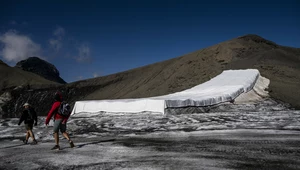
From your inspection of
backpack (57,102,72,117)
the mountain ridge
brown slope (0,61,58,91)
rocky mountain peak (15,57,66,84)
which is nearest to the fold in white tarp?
the mountain ridge

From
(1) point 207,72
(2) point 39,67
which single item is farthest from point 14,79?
(1) point 207,72

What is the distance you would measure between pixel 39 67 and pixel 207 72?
92808mm

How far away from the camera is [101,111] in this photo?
19219 millimetres

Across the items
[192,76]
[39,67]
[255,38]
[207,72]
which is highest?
[39,67]

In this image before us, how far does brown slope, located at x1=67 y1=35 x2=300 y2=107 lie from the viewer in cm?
3111

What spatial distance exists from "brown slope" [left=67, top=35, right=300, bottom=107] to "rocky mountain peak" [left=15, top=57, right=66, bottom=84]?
61079 mm

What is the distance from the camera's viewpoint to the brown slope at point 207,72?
31109 millimetres

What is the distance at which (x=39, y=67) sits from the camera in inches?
4419

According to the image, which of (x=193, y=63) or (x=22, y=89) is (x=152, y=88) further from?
(x=22, y=89)

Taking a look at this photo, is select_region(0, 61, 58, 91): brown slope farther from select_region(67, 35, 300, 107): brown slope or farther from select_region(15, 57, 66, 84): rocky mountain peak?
select_region(15, 57, 66, 84): rocky mountain peak

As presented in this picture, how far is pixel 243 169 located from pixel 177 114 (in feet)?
40.1

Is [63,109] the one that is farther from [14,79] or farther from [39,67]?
[39,67]

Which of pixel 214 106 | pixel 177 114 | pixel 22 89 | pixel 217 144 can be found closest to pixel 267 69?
pixel 214 106

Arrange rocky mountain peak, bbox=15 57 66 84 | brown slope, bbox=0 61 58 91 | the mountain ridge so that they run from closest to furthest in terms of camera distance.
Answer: the mountain ridge → brown slope, bbox=0 61 58 91 → rocky mountain peak, bbox=15 57 66 84
